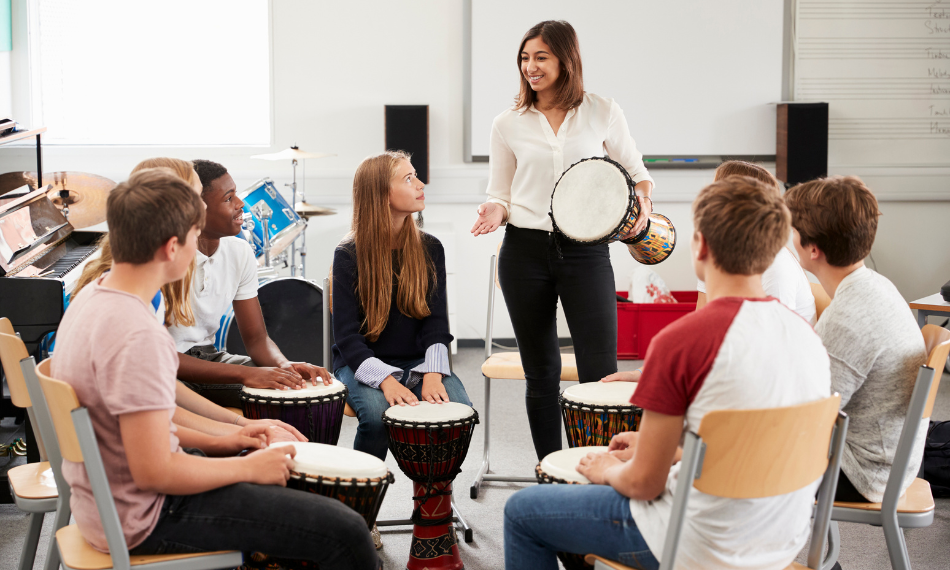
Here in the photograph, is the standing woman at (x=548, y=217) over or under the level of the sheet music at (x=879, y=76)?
under

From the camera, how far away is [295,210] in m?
4.49

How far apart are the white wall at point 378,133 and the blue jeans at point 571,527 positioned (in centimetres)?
357

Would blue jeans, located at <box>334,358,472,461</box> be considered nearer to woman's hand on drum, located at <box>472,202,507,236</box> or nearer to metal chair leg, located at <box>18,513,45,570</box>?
woman's hand on drum, located at <box>472,202,507,236</box>

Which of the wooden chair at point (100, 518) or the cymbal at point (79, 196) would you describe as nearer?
the wooden chair at point (100, 518)

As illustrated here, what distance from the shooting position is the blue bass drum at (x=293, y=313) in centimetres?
351

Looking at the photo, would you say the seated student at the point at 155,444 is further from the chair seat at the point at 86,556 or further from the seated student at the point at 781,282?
the seated student at the point at 781,282

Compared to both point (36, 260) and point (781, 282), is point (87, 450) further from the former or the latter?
point (36, 260)

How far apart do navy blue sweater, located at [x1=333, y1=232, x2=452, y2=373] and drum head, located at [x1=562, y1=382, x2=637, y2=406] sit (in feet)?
1.62

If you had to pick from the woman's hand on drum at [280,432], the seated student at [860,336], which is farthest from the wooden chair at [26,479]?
the seated student at [860,336]

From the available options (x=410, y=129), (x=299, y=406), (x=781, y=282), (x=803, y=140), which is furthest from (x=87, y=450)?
(x=803, y=140)

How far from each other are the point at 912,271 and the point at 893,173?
0.67 meters

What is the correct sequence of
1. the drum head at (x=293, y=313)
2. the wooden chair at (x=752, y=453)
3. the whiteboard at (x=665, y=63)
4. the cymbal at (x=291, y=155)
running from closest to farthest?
the wooden chair at (x=752, y=453) < the drum head at (x=293, y=313) < the cymbal at (x=291, y=155) < the whiteboard at (x=665, y=63)

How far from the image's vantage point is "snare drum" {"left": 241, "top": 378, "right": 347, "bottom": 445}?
6.27ft

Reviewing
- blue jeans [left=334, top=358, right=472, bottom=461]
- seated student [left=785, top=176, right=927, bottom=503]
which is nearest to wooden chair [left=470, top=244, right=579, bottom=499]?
blue jeans [left=334, top=358, right=472, bottom=461]
